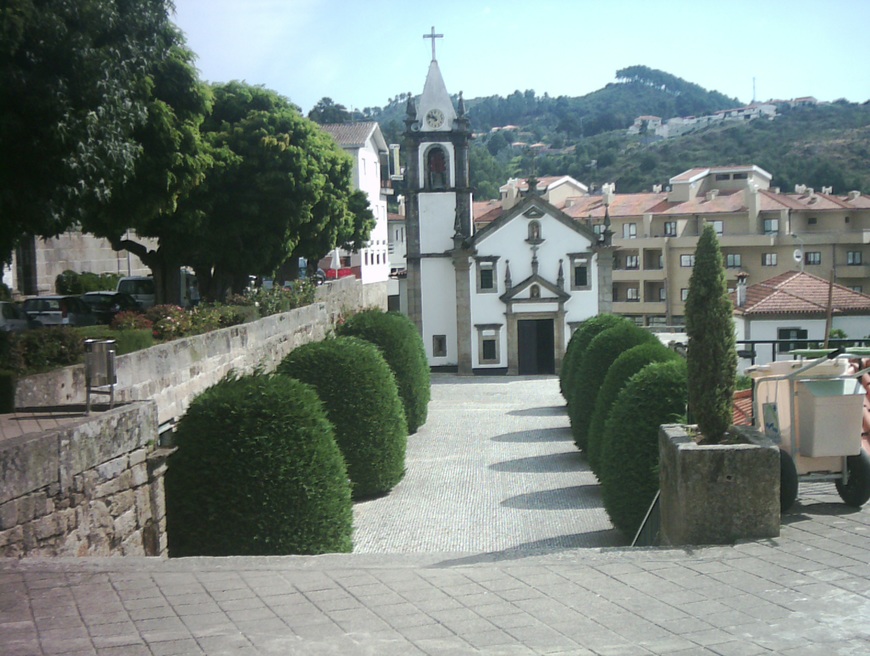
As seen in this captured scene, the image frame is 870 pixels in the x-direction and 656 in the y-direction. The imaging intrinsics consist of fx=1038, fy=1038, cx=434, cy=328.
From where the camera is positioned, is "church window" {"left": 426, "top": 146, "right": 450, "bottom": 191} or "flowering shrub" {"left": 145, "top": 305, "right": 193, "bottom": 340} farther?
"church window" {"left": 426, "top": 146, "right": 450, "bottom": 191}

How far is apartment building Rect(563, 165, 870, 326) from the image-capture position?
222 feet

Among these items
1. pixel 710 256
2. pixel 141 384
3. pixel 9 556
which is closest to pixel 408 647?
pixel 9 556

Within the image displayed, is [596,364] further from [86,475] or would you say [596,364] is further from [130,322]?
[86,475]

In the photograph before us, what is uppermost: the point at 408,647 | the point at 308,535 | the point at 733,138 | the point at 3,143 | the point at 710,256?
the point at 733,138

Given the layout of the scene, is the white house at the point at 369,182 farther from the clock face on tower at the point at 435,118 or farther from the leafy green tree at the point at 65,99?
the leafy green tree at the point at 65,99

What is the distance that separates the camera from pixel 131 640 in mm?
5652

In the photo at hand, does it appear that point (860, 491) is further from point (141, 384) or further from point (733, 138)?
point (733, 138)

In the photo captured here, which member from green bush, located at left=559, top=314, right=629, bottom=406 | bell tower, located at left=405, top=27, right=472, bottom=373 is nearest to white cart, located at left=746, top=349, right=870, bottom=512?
green bush, located at left=559, top=314, right=629, bottom=406

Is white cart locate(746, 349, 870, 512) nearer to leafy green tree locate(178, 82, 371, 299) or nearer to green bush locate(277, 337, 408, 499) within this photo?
green bush locate(277, 337, 408, 499)

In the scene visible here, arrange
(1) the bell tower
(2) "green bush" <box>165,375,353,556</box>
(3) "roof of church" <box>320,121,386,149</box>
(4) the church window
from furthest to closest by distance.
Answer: (3) "roof of church" <box>320,121,386,149</box> → (4) the church window → (1) the bell tower → (2) "green bush" <box>165,375,353,556</box>

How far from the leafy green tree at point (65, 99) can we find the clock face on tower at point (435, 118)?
132 ft

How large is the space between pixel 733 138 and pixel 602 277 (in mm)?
86032

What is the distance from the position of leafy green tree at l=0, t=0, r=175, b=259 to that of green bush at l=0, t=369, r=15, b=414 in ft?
17.5

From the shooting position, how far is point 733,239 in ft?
225
